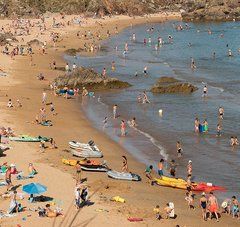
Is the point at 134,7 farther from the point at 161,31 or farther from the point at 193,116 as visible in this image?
the point at 193,116

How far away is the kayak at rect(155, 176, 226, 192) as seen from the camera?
83.1 ft

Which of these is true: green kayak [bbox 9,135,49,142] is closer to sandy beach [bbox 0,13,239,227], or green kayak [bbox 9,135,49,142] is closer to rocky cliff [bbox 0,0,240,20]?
sandy beach [bbox 0,13,239,227]

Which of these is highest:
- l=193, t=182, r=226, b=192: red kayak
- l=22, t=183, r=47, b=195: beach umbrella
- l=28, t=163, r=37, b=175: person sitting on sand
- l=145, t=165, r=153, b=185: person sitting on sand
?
l=22, t=183, r=47, b=195: beach umbrella

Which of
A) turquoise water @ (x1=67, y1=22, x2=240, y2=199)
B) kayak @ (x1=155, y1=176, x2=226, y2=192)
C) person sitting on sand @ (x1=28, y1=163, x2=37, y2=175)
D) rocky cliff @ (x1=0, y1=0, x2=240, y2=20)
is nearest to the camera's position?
person sitting on sand @ (x1=28, y1=163, x2=37, y2=175)

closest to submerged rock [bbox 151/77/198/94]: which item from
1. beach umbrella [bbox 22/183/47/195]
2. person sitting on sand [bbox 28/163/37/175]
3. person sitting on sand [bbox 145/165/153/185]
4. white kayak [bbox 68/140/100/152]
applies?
white kayak [bbox 68/140/100/152]

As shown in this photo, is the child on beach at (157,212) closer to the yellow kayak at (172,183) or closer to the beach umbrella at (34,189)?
the yellow kayak at (172,183)

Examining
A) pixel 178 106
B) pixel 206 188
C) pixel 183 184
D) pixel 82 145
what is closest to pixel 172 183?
pixel 183 184

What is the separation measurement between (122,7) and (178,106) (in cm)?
8512

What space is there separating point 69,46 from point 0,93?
109ft

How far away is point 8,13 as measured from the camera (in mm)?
106688

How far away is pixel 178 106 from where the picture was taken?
43.0 metres

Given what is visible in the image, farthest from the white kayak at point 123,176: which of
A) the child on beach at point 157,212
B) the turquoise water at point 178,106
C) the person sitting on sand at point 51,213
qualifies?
the person sitting on sand at point 51,213

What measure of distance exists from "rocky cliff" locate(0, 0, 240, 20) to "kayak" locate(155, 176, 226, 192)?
86200 millimetres

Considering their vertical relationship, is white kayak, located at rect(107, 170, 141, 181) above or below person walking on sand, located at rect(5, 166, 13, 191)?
below
